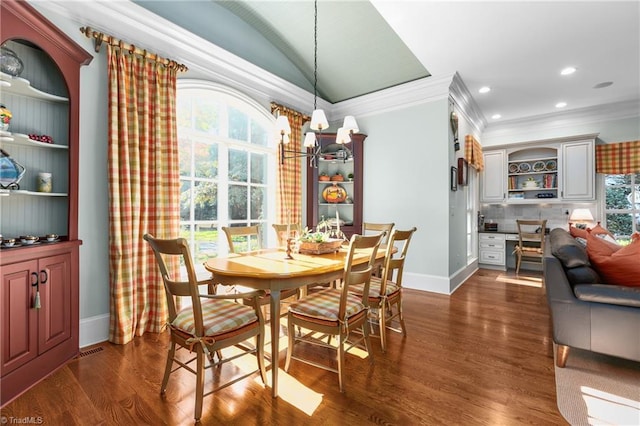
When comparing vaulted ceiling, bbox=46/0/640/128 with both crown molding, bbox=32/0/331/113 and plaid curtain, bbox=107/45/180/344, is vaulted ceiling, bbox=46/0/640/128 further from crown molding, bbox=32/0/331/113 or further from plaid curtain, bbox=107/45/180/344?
plaid curtain, bbox=107/45/180/344

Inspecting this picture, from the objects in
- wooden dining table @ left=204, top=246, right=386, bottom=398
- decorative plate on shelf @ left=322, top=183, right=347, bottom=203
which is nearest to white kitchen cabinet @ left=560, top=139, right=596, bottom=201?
decorative plate on shelf @ left=322, top=183, right=347, bottom=203

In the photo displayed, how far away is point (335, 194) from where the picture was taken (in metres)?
4.75

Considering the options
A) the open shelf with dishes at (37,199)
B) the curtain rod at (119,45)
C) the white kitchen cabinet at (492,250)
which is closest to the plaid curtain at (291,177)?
the curtain rod at (119,45)

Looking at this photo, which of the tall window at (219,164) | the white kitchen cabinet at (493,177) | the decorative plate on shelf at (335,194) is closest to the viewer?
the tall window at (219,164)

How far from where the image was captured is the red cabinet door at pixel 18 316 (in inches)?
68.6

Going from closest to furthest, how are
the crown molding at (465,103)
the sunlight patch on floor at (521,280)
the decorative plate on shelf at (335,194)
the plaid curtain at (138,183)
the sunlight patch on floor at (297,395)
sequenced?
the sunlight patch on floor at (297,395)
the plaid curtain at (138,183)
the crown molding at (465,103)
the sunlight patch on floor at (521,280)
the decorative plate on shelf at (335,194)

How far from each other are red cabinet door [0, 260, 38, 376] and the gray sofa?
3.56 meters

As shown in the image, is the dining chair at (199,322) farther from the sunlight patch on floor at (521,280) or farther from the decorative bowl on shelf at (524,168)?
the decorative bowl on shelf at (524,168)

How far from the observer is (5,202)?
2061mm

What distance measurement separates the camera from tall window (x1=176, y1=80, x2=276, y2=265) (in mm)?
3281

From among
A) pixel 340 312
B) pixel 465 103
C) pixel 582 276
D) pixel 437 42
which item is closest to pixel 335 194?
pixel 437 42

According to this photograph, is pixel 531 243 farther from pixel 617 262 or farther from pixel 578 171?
pixel 617 262

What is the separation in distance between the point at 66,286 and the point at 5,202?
71cm

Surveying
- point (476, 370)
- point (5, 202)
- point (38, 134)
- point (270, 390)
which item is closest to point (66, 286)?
point (5, 202)
